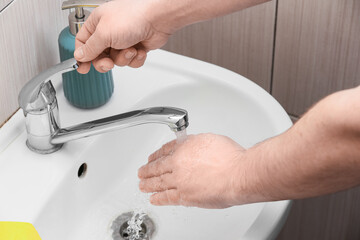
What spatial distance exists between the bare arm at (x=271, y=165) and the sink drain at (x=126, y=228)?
12 centimetres

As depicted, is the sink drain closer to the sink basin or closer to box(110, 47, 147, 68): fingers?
the sink basin

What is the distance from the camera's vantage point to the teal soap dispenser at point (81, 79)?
A: 0.84 m

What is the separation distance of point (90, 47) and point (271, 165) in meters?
0.30

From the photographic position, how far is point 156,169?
77cm

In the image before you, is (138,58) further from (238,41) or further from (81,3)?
(238,41)

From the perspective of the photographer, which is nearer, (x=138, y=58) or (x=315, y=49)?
(x=138, y=58)

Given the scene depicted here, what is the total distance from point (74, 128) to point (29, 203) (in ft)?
0.38

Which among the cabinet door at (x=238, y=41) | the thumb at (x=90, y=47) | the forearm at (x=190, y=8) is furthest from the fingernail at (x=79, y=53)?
the cabinet door at (x=238, y=41)

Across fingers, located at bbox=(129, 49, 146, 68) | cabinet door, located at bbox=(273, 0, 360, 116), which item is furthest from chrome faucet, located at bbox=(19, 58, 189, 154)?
cabinet door, located at bbox=(273, 0, 360, 116)

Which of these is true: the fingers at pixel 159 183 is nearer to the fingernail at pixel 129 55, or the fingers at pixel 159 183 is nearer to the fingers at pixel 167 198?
the fingers at pixel 167 198

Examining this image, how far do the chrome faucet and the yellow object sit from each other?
130mm

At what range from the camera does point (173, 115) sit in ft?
2.53

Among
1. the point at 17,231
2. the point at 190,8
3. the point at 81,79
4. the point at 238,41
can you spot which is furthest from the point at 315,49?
the point at 17,231

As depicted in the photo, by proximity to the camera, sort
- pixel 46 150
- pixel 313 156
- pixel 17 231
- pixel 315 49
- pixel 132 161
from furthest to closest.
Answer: pixel 315 49
pixel 132 161
pixel 46 150
pixel 17 231
pixel 313 156
